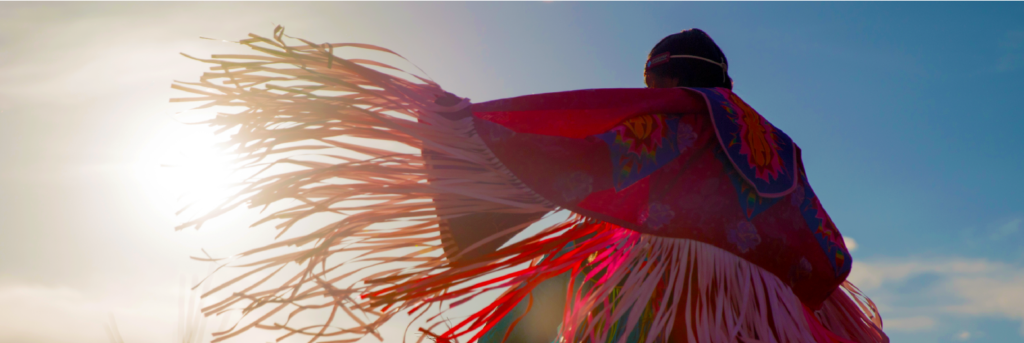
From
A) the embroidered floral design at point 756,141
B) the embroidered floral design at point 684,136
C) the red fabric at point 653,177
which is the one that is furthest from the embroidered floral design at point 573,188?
the embroidered floral design at point 756,141

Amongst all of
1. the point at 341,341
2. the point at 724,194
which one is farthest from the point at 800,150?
the point at 341,341

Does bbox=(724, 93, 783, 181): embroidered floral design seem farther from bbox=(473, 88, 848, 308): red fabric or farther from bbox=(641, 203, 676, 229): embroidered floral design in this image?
bbox=(641, 203, 676, 229): embroidered floral design

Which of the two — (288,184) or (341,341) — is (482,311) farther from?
(288,184)

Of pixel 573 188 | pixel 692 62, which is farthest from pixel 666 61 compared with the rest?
pixel 573 188

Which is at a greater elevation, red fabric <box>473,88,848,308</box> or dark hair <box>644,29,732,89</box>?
dark hair <box>644,29,732,89</box>

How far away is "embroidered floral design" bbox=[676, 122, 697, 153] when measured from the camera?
1.49 meters

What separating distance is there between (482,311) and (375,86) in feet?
2.02

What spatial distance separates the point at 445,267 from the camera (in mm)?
1455

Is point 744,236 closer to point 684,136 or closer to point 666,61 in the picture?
point 684,136

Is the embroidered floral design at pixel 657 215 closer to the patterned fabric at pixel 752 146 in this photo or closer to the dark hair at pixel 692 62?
the patterned fabric at pixel 752 146

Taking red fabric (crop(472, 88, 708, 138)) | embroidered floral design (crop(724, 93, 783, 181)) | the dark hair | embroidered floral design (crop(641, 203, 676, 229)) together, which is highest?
the dark hair

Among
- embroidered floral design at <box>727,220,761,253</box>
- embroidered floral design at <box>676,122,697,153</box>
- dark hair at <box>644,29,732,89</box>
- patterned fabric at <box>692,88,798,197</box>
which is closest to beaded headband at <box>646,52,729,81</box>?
dark hair at <box>644,29,732,89</box>

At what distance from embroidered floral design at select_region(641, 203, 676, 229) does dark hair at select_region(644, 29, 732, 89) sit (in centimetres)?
55

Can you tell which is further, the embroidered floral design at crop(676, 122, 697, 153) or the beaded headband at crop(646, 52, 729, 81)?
the beaded headband at crop(646, 52, 729, 81)
